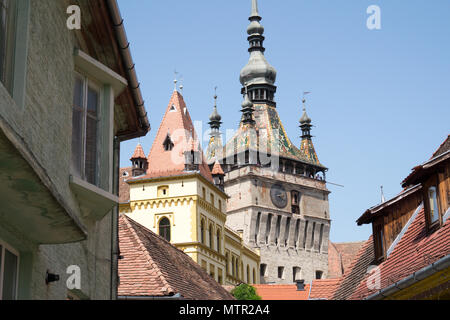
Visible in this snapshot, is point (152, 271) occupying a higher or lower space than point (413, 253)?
higher

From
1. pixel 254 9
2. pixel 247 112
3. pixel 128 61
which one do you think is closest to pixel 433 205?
pixel 128 61

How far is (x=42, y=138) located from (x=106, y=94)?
248cm

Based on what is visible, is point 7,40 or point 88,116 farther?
point 88,116

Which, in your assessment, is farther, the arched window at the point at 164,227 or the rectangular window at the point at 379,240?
the arched window at the point at 164,227

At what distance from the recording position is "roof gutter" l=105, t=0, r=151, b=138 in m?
9.05

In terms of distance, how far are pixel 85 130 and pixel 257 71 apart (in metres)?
93.3

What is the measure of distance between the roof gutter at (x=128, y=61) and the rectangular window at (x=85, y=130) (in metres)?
0.62

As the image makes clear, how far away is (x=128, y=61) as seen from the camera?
10.2 meters

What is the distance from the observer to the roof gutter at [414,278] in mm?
10367

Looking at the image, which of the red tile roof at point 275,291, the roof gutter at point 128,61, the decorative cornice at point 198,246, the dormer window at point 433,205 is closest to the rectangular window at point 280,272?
the red tile roof at point 275,291

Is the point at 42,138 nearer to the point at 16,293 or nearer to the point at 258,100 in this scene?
the point at 16,293

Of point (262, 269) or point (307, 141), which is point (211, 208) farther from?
point (307, 141)

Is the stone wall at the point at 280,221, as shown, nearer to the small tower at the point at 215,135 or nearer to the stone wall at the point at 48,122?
the small tower at the point at 215,135

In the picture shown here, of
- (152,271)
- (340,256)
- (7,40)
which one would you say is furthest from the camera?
(340,256)
